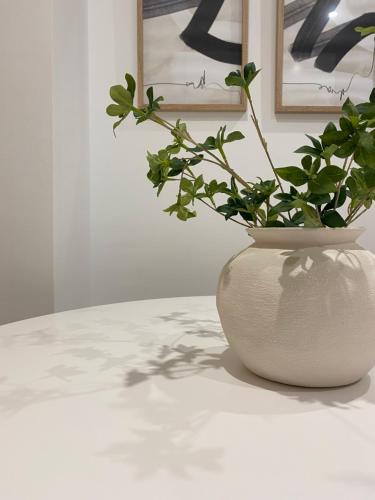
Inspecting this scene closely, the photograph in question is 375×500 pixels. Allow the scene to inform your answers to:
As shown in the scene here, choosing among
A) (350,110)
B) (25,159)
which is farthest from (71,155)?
(350,110)

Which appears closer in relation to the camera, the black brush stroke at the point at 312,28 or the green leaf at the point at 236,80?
the green leaf at the point at 236,80

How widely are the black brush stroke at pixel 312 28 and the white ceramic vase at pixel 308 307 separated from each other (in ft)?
3.44

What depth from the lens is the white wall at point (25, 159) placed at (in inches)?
38.1

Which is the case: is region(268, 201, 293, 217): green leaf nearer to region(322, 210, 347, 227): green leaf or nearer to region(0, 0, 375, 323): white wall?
region(322, 210, 347, 227): green leaf

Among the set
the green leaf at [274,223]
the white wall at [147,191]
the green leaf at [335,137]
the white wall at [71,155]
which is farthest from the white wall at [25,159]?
the green leaf at [335,137]

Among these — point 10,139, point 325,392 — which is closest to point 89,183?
point 10,139

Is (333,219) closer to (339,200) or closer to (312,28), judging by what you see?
(339,200)

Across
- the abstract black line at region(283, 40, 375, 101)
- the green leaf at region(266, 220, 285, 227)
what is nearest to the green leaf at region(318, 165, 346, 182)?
the green leaf at region(266, 220, 285, 227)

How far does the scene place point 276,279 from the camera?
42 centimetres

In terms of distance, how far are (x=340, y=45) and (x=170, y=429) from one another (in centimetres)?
133

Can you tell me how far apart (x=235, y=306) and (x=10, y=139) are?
818 mm

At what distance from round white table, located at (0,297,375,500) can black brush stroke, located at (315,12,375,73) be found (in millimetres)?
1091

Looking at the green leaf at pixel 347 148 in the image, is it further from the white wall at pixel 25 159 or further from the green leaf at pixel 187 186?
the white wall at pixel 25 159

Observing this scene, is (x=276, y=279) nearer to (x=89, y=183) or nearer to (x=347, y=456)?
(x=347, y=456)
